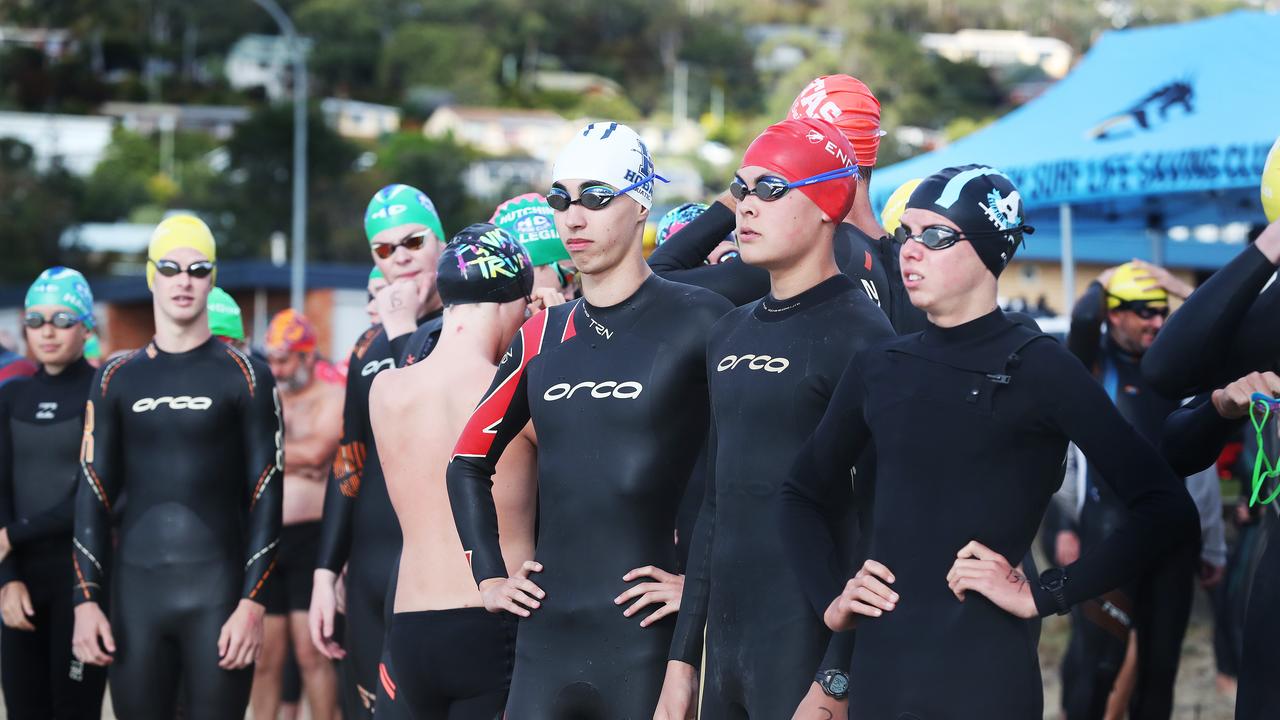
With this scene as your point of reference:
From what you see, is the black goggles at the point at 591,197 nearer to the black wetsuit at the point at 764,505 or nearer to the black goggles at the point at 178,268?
the black wetsuit at the point at 764,505

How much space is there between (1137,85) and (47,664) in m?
9.97

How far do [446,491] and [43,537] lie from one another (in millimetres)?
3391

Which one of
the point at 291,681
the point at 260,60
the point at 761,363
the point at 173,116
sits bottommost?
the point at 291,681

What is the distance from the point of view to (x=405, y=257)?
6852 mm

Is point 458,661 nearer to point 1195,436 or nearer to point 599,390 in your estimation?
point 599,390

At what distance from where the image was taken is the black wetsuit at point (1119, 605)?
7426 mm

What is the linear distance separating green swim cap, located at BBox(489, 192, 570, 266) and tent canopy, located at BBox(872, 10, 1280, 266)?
20.3ft

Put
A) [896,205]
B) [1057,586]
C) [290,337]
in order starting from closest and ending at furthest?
[1057,586], [896,205], [290,337]

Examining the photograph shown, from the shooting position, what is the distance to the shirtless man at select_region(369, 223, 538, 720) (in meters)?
5.04

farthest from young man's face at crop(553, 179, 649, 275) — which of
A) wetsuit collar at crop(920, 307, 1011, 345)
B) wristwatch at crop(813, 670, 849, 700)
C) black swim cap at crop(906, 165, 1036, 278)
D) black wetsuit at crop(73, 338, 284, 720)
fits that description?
black wetsuit at crop(73, 338, 284, 720)

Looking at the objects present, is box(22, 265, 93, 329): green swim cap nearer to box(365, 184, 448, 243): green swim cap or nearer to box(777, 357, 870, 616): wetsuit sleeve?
box(365, 184, 448, 243): green swim cap

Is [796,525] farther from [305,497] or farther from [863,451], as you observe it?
[305,497]

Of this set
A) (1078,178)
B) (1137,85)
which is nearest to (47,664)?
(1078,178)

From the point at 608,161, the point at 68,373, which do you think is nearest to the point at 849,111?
the point at 608,161
